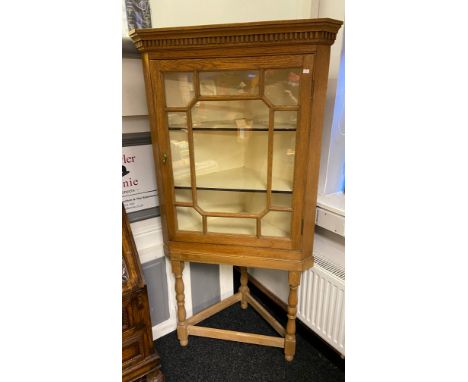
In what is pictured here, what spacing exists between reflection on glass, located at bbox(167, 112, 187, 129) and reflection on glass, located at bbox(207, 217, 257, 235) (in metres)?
0.44

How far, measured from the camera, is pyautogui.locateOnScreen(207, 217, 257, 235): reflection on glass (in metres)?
1.36

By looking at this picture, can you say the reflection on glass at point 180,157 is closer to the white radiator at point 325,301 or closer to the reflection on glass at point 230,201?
the reflection on glass at point 230,201

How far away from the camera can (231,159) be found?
140 centimetres

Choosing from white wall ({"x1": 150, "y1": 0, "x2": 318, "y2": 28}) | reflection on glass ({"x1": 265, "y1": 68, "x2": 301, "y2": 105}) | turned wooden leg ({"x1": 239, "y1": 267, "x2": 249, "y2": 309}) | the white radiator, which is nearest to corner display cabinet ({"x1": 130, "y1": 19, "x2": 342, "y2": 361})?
reflection on glass ({"x1": 265, "y1": 68, "x2": 301, "y2": 105})

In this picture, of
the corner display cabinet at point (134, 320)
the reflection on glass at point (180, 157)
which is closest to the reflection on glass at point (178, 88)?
the reflection on glass at point (180, 157)

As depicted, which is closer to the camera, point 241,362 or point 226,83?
point 226,83

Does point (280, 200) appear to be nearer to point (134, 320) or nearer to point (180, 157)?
point (180, 157)

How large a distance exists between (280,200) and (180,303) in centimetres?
83

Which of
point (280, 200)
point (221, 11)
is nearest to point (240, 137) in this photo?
point (280, 200)

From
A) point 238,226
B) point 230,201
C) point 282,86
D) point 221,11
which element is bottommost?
point 238,226

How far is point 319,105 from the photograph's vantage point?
106 cm

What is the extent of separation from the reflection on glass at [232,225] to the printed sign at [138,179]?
36 cm
